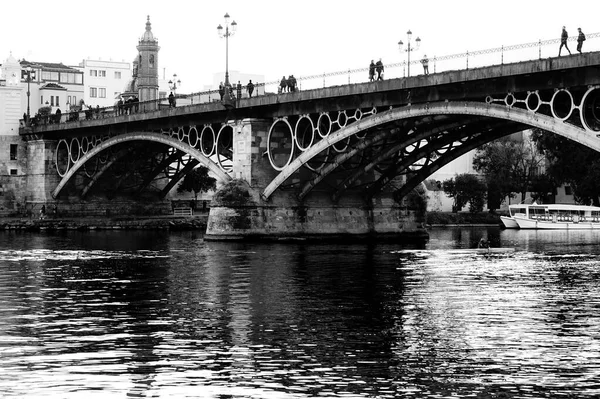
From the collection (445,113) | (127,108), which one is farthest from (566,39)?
(127,108)

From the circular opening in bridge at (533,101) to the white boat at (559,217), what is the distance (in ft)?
181

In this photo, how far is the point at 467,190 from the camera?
406 ft

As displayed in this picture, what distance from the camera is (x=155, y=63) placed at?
A: 17038 cm

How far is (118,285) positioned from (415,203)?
39483mm

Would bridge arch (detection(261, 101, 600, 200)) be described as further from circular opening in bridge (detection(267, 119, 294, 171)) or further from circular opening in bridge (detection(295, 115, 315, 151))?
circular opening in bridge (detection(267, 119, 294, 171))

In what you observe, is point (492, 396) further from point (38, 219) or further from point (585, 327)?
point (38, 219)

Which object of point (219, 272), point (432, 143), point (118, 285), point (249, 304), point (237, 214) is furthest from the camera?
point (237, 214)

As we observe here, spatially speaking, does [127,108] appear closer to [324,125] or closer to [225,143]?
[225,143]

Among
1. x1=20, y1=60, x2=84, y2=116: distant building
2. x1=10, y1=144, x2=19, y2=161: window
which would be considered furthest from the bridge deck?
x1=20, y1=60, x2=84, y2=116: distant building

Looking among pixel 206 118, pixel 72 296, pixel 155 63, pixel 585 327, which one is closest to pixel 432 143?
pixel 206 118

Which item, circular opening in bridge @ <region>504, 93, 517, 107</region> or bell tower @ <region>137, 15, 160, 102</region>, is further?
bell tower @ <region>137, 15, 160, 102</region>

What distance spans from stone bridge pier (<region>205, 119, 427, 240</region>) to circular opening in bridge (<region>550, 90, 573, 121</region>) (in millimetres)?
23758

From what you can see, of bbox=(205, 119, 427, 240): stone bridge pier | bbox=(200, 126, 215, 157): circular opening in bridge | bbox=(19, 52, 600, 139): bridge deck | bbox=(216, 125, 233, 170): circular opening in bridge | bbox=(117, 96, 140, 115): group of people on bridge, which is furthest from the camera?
bbox=(117, 96, 140, 115): group of people on bridge

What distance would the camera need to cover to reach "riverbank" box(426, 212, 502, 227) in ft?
382
